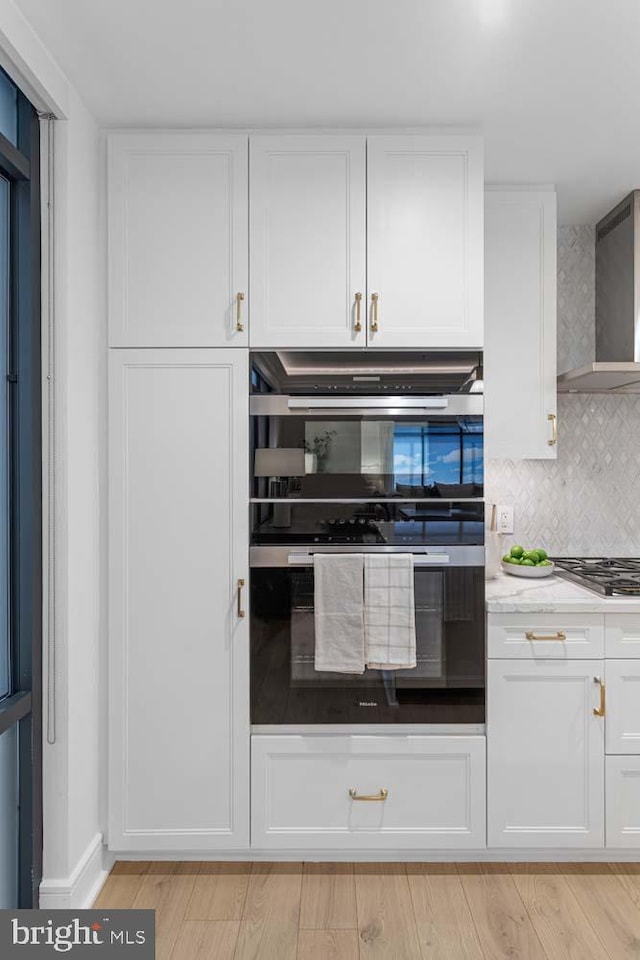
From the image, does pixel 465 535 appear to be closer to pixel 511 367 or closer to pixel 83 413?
pixel 511 367

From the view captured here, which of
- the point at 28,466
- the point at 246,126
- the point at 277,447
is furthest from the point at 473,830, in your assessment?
the point at 246,126

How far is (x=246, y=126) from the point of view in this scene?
2246 millimetres

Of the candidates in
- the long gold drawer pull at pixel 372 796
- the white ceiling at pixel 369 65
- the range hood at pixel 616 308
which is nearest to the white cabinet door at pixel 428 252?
the white ceiling at pixel 369 65

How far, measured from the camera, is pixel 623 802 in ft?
7.43

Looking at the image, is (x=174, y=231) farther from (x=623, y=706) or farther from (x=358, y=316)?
(x=623, y=706)

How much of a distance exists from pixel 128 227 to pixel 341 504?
120cm

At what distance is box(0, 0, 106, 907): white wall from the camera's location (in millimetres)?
1959

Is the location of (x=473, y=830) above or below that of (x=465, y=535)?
below

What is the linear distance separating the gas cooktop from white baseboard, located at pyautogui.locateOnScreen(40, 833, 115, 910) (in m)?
1.95

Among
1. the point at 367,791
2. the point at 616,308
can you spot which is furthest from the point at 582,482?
the point at 367,791

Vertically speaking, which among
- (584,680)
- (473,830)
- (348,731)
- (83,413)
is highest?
(83,413)

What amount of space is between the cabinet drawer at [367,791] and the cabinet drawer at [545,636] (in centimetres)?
34

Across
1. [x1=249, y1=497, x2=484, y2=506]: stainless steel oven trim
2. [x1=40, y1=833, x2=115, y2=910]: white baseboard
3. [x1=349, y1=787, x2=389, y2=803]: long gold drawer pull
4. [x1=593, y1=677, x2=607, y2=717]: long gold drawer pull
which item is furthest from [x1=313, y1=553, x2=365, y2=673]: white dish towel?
[x1=40, y1=833, x2=115, y2=910]: white baseboard

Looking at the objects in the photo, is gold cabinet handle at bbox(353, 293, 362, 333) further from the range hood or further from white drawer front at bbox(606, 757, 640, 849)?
white drawer front at bbox(606, 757, 640, 849)
